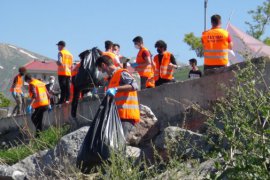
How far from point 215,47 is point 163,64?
1.52 metres

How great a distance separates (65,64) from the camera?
13.0m

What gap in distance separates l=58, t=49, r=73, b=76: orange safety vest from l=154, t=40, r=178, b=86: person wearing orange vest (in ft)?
7.87

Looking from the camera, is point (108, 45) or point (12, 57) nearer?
point (108, 45)

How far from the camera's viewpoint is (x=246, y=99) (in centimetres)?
404

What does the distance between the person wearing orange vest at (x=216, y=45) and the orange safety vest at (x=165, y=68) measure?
1.33 metres

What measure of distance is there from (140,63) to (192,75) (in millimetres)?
1195

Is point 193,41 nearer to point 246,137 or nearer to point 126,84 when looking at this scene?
point 126,84

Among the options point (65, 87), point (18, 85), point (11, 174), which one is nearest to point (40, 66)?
point (18, 85)

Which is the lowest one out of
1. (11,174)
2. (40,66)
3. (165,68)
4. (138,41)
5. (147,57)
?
(40,66)

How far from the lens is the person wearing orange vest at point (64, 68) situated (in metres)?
13.0

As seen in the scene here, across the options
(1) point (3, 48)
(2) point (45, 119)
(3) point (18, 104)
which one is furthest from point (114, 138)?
(1) point (3, 48)

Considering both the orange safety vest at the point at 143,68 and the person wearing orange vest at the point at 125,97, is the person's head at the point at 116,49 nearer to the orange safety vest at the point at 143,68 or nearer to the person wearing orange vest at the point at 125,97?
the orange safety vest at the point at 143,68

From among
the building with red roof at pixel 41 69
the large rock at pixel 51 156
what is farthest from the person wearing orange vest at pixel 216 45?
the building with red roof at pixel 41 69

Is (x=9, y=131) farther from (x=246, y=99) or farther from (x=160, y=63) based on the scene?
(x=246, y=99)
